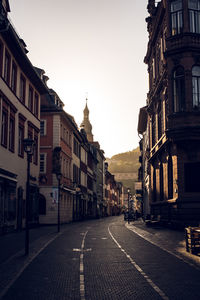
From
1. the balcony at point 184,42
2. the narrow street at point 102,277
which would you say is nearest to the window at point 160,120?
the balcony at point 184,42

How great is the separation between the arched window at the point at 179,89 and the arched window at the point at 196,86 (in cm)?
71

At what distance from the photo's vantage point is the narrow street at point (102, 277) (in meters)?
8.27

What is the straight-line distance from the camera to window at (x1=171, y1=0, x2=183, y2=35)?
2997 cm

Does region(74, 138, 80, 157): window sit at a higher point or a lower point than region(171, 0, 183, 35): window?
lower

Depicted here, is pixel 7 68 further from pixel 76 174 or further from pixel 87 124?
→ pixel 87 124

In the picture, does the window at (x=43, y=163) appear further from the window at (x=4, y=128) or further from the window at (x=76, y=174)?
the window at (x=4, y=128)

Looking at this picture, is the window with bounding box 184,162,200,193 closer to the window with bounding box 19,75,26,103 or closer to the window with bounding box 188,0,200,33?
the window with bounding box 188,0,200,33

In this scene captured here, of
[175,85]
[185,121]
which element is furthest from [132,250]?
[175,85]

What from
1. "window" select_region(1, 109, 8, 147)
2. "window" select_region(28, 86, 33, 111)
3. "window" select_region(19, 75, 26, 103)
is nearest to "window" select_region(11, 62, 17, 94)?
"window" select_region(19, 75, 26, 103)

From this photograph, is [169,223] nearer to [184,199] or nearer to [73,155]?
[184,199]

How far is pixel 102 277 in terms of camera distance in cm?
1020

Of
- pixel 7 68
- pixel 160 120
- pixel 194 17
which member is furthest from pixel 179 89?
pixel 7 68

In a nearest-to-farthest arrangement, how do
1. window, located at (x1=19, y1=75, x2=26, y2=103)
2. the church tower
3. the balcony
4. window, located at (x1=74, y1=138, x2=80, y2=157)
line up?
the balcony < window, located at (x1=19, y1=75, x2=26, y2=103) < window, located at (x1=74, y1=138, x2=80, y2=157) < the church tower

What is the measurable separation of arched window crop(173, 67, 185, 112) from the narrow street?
1558 centimetres
